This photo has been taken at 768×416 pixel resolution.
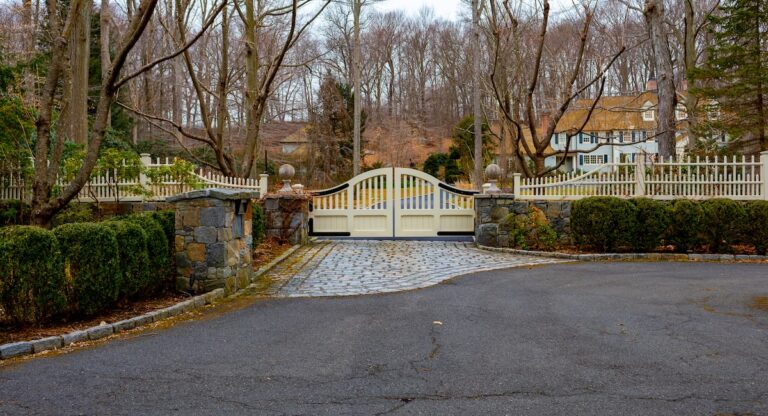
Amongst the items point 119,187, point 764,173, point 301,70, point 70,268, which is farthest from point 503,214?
point 301,70

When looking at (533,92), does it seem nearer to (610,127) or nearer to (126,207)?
(126,207)

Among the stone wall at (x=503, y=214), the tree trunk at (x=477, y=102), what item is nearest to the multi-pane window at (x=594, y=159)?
the tree trunk at (x=477, y=102)

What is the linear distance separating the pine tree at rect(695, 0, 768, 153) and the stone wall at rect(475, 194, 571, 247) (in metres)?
7.26

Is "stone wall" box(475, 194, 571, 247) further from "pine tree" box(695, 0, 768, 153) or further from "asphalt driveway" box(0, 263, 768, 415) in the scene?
"pine tree" box(695, 0, 768, 153)

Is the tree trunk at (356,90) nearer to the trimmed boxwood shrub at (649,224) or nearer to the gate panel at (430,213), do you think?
the gate panel at (430,213)

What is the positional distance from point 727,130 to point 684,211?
6.81 m

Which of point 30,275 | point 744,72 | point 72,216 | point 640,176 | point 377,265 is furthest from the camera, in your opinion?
point 744,72

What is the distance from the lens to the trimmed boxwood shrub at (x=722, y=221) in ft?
31.0

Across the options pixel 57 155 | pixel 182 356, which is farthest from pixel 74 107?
pixel 182 356

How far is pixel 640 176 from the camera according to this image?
10328 mm

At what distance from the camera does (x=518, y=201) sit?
35.3 ft

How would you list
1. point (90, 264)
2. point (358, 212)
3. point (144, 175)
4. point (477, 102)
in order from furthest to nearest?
point (477, 102)
point (358, 212)
point (144, 175)
point (90, 264)

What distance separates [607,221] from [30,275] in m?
8.64

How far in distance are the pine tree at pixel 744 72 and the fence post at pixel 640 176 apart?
595 centimetres
